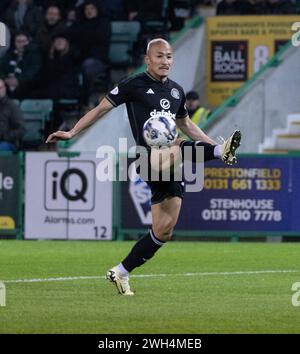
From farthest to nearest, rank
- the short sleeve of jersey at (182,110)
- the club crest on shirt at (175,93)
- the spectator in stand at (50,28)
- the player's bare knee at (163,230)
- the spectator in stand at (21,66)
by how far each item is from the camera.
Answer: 1. the spectator in stand at (50,28)
2. the spectator in stand at (21,66)
3. the short sleeve of jersey at (182,110)
4. the club crest on shirt at (175,93)
5. the player's bare knee at (163,230)

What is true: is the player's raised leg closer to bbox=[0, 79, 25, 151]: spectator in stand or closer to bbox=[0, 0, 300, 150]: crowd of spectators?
bbox=[0, 79, 25, 151]: spectator in stand

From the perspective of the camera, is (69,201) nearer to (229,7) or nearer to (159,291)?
(229,7)

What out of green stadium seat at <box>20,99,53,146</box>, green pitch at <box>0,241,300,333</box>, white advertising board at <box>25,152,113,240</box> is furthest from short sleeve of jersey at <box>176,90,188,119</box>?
green stadium seat at <box>20,99,53,146</box>

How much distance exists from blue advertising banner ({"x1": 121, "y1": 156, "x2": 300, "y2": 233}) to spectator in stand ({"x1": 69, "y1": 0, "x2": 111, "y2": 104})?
5.16m

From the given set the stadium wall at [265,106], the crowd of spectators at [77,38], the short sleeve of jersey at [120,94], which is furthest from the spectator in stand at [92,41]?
the short sleeve of jersey at [120,94]

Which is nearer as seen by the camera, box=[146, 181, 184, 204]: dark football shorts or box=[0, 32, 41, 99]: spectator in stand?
box=[146, 181, 184, 204]: dark football shorts

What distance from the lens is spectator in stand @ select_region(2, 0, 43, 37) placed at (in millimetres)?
27078

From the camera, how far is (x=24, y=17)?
27.2 m

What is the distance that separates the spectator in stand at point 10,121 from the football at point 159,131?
10.7 metres

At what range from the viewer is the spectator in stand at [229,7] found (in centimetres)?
2602

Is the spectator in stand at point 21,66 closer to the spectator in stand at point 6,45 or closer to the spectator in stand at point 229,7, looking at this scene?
the spectator in stand at point 6,45

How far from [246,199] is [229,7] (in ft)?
20.6

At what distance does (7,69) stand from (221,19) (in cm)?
435
